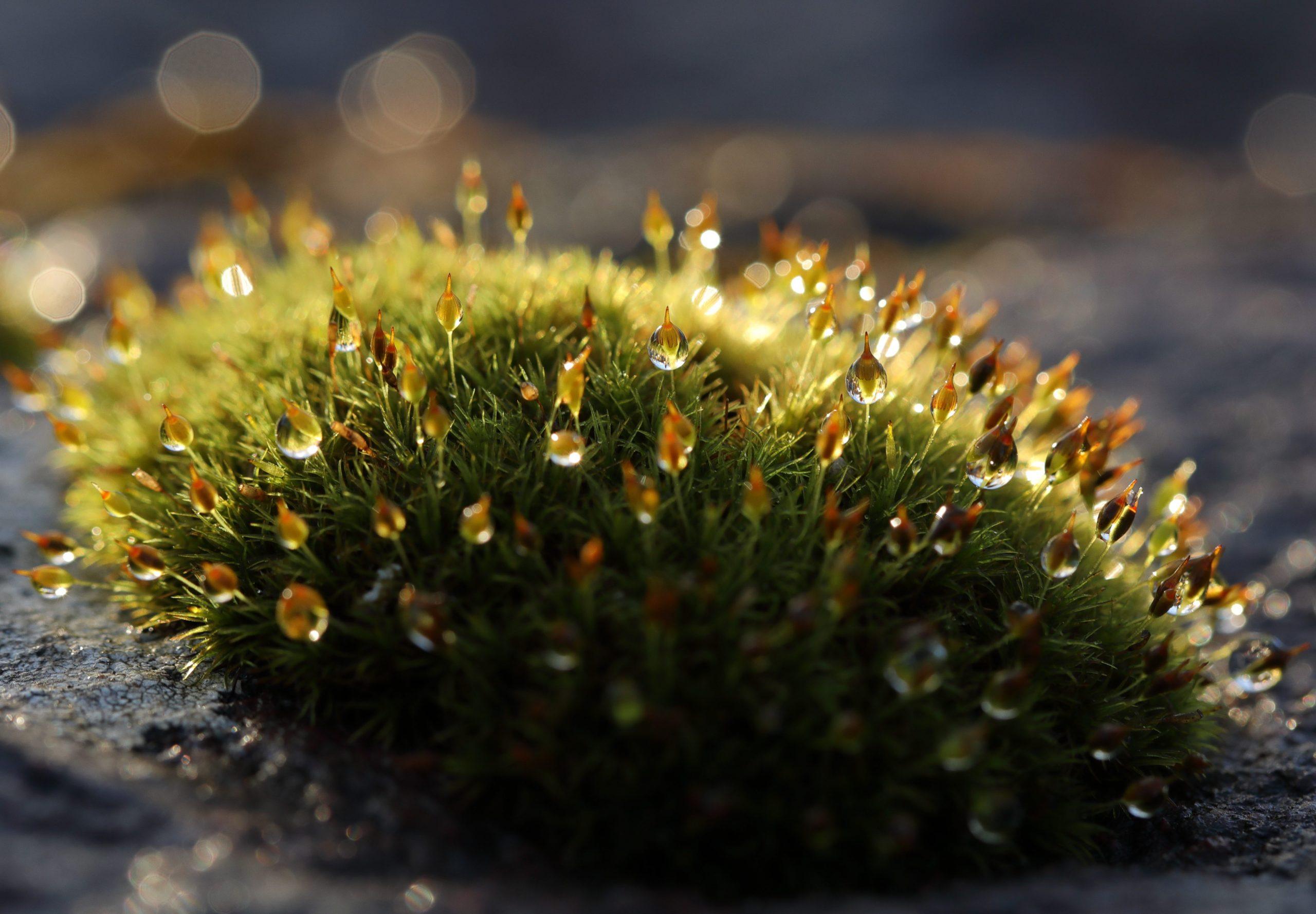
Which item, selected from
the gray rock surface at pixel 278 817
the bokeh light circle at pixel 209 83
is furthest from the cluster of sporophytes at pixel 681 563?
the bokeh light circle at pixel 209 83

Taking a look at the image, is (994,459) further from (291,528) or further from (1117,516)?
(291,528)

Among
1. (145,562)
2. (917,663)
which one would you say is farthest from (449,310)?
(917,663)

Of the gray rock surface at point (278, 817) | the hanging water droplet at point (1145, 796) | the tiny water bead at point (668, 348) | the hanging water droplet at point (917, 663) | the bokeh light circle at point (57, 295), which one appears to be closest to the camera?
the gray rock surface at point (278, 817)

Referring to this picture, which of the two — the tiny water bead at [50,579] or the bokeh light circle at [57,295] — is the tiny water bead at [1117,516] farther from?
the bokeh light circle at [57,295]

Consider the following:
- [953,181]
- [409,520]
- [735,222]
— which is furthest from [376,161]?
[409,520]

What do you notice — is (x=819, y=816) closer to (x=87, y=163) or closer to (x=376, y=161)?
(x=376, y=161)
